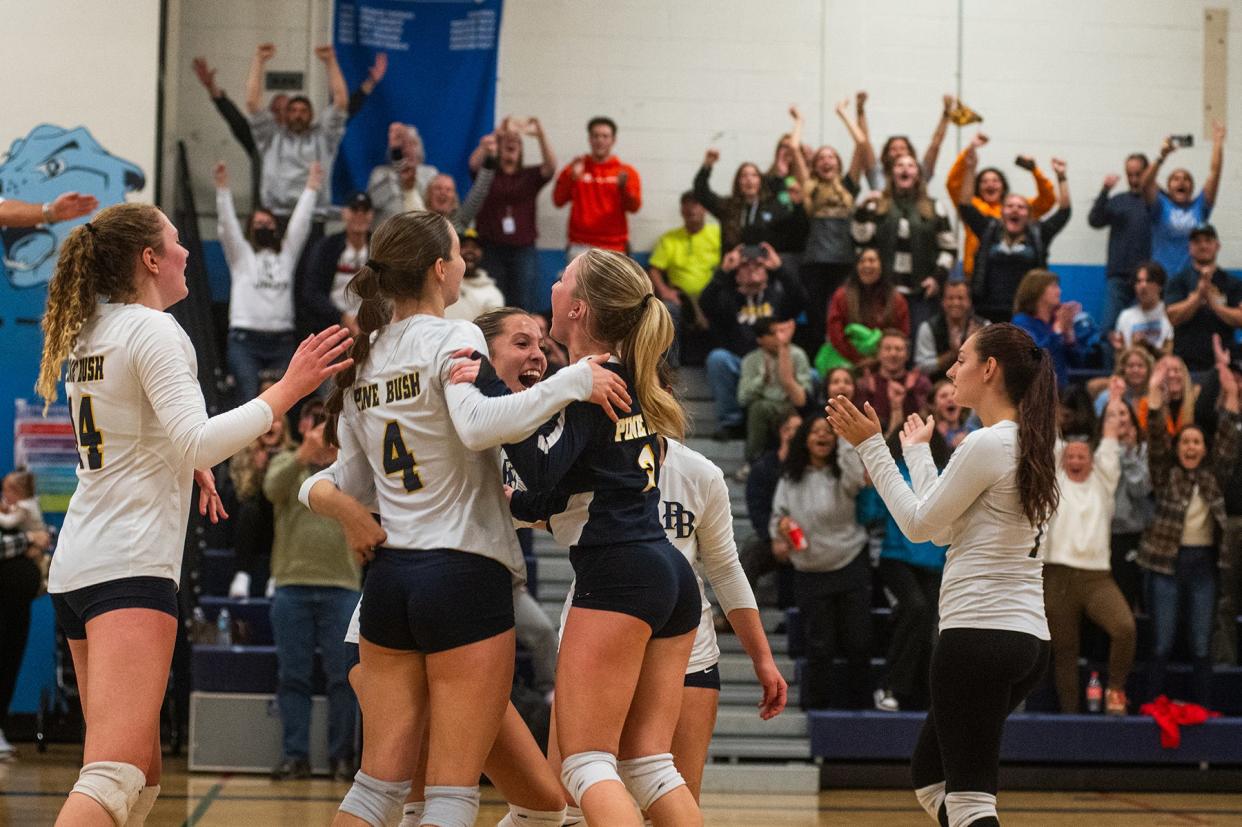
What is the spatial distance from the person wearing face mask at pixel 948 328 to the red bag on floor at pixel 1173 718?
9.50 ft

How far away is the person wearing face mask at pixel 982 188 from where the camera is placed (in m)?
11.6

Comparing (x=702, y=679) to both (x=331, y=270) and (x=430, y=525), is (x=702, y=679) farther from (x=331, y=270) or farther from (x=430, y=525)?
(x=331, y=270)

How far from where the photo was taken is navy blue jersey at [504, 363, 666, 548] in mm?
3404

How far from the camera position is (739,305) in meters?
10.8

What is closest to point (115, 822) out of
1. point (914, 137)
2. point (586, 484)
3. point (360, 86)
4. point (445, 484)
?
point (445, 484)

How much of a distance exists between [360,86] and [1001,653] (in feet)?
30.6

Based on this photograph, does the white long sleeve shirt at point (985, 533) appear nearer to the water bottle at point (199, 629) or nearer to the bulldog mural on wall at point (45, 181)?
the water bottle at point (199, 629)

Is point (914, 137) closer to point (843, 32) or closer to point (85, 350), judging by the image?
point (843, 32)

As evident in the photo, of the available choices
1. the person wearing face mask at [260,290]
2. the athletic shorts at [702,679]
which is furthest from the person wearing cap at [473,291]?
the athletic shorts at [702,679]

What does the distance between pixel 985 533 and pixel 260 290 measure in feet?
24.6

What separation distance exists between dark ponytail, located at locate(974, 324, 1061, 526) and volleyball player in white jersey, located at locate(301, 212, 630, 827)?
50.7 inches

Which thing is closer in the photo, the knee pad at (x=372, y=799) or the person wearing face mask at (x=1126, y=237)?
the knee pad at (x=372, y=799)

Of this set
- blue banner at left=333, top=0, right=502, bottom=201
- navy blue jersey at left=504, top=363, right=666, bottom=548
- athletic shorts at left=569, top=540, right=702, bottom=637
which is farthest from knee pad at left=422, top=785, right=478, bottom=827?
blue banner at left=333, top=0, right=502, bottom=201

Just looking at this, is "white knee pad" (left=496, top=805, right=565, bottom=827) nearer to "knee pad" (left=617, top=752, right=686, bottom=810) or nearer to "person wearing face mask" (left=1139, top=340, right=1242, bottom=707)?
"knee pad" (left=617, top=752, right=686, bottom=810)
